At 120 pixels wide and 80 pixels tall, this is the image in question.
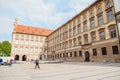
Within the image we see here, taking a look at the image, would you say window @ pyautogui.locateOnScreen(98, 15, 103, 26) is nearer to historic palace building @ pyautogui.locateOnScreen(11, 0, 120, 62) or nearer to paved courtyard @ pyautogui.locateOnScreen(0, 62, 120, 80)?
historic palace building @ pyautogui.locateOnScreen(11, 0, 120, 62)

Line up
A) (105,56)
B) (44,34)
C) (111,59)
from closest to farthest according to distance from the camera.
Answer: (111,59) → (105,56) → (44,34)

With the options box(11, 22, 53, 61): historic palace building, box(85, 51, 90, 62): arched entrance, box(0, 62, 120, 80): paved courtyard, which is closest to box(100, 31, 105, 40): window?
box(85, 51, 90, 62): arched entrance

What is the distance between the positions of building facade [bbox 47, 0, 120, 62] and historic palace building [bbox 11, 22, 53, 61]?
24.5m

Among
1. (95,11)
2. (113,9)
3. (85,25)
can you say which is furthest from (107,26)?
(85,25)

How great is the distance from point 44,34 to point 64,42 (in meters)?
26.8

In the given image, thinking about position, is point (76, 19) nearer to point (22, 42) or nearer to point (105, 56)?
point (105, 56)

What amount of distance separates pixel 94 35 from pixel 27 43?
135ft

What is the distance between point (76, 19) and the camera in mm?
35406

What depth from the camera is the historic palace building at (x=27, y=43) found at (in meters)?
56.5

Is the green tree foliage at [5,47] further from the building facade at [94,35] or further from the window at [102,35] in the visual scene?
the window at [102,35]

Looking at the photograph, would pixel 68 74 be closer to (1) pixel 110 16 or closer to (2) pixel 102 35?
(2) pixel 102 35

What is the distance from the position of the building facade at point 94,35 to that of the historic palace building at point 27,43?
24518mm

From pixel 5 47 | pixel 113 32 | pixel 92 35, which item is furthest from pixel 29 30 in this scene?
pixel 113 32

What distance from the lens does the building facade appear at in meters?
22.2
